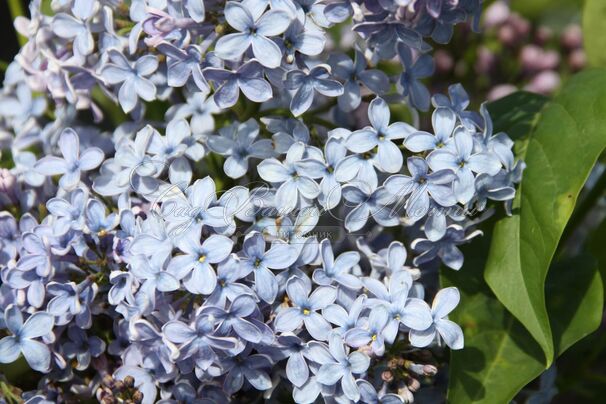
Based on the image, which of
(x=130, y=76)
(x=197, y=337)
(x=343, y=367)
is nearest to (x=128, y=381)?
(x=197, y=337)

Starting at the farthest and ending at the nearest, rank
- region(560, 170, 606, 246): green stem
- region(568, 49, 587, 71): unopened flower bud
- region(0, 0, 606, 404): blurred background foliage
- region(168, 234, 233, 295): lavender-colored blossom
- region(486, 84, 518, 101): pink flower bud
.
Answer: region(568, 49, 587, 71): unopened flower bud, region(486, 84, 518, 101): pink flower bud, region(0, 0, 606, 404): blurred background foliage, region(560, 170, 606, 246): green stem, region(168, 234, 233, 295): lavender-colored blossom

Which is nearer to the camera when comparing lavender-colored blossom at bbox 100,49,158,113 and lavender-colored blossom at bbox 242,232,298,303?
lavender-colored blossom at bbox 242,232,298,303

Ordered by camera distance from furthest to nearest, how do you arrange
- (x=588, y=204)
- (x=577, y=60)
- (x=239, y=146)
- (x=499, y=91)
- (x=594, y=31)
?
(x=577, y=60), (x=499, y=91), (x=594, y=31), (x=588, y=204), (x=239, y=146)

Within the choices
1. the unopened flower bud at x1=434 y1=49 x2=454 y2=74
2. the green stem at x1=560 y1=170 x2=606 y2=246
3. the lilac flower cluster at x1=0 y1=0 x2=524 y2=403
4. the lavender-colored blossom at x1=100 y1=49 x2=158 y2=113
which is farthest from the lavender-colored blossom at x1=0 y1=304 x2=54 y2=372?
the unopened flower bud at x1=434 y1=49 x2=454 y2=74

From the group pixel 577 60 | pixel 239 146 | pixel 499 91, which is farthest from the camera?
pixel 577 60

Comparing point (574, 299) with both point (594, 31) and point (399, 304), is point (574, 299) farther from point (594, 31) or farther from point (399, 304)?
point (594, 31)

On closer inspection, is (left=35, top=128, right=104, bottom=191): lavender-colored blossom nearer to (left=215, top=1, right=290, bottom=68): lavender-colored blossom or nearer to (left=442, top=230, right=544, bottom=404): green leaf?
(left=215, top=1, right=290, bottom=68): lavender-colored blossom

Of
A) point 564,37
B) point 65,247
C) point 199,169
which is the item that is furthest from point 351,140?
point 564,37
